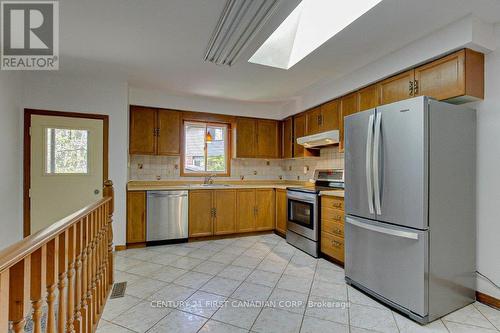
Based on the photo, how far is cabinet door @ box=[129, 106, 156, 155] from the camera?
4040mm

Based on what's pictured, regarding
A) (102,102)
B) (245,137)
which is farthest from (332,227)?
(102,102)

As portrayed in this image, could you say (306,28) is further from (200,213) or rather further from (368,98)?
(200,213)

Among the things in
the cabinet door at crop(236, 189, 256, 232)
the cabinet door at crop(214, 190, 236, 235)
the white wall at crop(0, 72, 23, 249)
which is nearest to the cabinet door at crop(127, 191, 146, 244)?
the cabinet door at crop(214, 190, 236, 235)

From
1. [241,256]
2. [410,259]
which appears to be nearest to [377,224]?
[410,259]

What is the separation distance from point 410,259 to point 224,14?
2.46 metres

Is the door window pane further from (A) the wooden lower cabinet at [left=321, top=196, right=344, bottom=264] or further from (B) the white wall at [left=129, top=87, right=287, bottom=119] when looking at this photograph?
(A) the wooden lower cabinet at [left=321, top=196, right=344, bottom=264]

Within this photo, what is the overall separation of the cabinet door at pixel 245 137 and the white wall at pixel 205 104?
0.51 ft

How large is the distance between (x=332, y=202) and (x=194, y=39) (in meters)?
2.40

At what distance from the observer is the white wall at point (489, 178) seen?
85.4 inches

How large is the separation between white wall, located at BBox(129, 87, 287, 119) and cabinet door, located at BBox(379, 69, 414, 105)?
230 centimetres

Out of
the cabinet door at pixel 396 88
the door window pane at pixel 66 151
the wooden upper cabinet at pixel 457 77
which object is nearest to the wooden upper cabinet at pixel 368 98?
the cabinet door at pixel 396 88

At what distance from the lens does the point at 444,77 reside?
2275 millimetres

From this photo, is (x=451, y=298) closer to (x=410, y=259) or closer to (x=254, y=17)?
(x=410, y=259)

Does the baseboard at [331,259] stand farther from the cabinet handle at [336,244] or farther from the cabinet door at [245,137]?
the cabinet door at [245,137]
